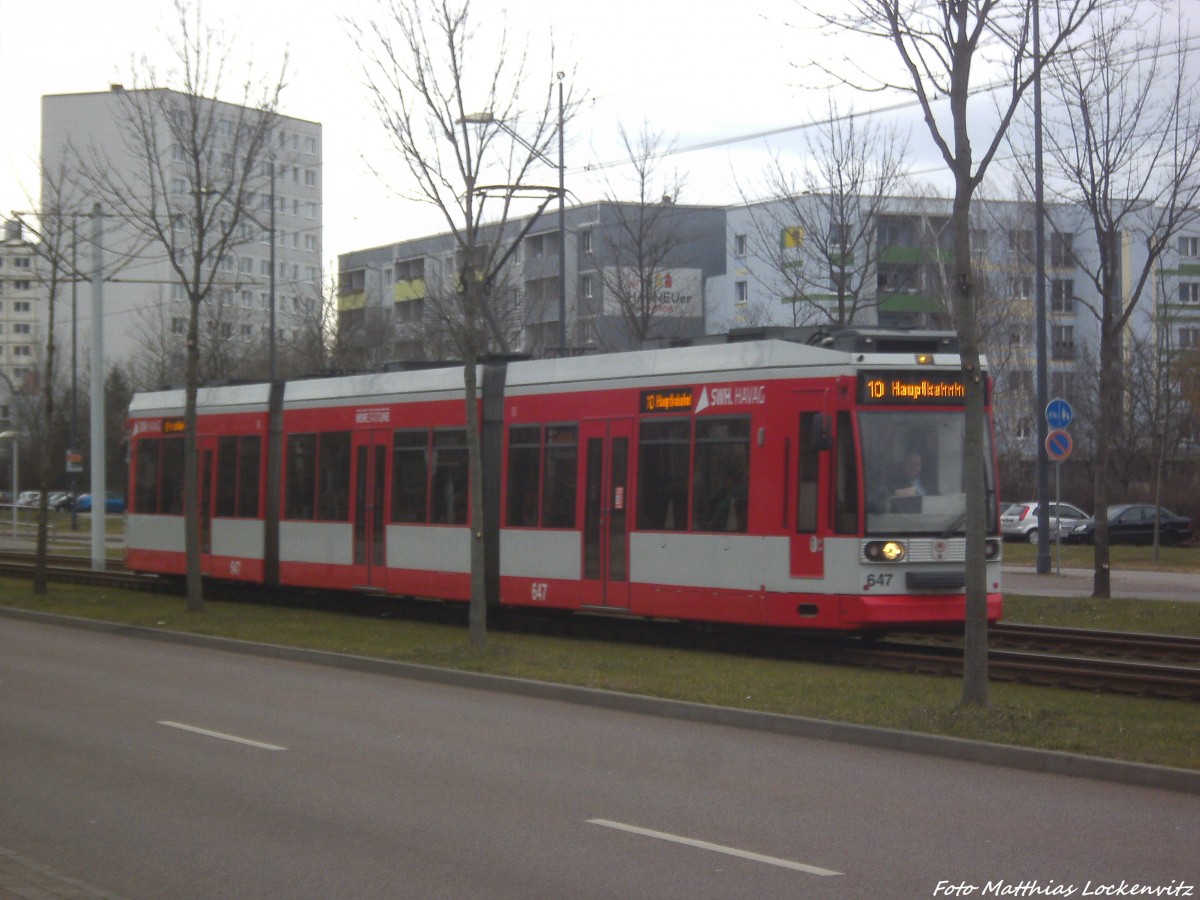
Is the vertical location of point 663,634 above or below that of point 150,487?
below

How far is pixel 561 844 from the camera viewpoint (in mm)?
7742

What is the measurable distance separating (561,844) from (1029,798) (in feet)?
9.77

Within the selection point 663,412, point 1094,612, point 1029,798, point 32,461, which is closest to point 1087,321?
point 32,461

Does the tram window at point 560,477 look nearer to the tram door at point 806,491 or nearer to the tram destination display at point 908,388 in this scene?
the tram door at point 806,491

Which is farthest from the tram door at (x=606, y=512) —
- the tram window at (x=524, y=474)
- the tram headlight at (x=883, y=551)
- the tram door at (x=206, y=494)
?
the tram door at (x=206, y=494)

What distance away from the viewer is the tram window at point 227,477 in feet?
82.7

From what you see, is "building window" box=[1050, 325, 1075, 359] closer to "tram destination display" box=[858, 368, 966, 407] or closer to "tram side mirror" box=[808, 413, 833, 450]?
"tram destination display" box=[858, 368, 966, 407]

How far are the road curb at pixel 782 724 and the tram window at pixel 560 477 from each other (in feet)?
11.4

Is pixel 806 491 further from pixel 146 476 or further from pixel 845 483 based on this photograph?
pixel 146 476

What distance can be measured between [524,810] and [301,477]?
15.6 m

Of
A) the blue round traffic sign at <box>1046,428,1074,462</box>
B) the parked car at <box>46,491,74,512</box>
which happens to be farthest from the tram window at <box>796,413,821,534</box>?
the parked car at <box>46,491,74,512</box>

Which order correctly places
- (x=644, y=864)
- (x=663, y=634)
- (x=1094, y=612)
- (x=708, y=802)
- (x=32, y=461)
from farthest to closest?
1. (x=32, y=461)
2. (x=1094, y=612)
3. (x=663, y=634)
4. (x=708, y=802)
5. (x=644, y=864)

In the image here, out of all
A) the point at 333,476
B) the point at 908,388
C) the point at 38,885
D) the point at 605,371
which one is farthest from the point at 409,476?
the point at 38,885

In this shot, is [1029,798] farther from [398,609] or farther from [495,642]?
[398,609]
